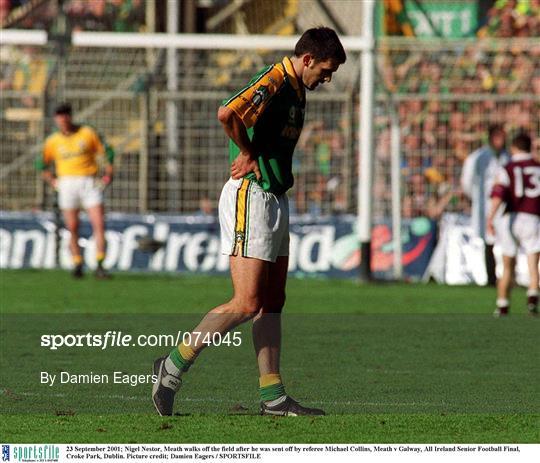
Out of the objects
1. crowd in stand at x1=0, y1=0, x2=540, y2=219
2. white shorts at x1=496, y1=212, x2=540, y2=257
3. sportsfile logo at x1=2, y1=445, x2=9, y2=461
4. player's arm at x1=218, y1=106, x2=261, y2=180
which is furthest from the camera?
crowd in stand at x1=0, y1=0, x2=540, y2=219

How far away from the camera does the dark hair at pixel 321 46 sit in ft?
27.9

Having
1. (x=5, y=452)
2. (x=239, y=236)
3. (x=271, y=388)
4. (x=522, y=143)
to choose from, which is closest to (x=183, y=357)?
(x=271, y=388)

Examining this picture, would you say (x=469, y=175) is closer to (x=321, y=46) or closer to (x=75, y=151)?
(x=75, y=151)

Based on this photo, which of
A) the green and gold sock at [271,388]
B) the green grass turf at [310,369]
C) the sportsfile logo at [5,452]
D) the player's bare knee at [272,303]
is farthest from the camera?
the player's bare knee at [272,303]

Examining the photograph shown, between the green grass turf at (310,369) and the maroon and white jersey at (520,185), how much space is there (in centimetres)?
112

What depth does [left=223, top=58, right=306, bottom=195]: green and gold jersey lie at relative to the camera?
841cm

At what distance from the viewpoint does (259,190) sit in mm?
8516

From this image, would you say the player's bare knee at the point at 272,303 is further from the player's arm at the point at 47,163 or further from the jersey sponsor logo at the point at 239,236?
the player's arm at the point at 47,163

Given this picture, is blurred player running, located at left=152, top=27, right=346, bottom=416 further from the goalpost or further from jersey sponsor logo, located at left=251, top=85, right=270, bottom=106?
the goalpost

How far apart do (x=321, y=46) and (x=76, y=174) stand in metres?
12.7

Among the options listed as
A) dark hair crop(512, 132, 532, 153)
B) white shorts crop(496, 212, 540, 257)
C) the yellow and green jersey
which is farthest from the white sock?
the yellow and green jersey

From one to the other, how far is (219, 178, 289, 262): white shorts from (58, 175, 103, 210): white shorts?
12216mm

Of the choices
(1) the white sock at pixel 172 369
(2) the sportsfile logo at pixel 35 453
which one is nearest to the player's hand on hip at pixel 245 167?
(1) the white sock at pixel 172 369

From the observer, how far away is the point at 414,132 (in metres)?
23.3
